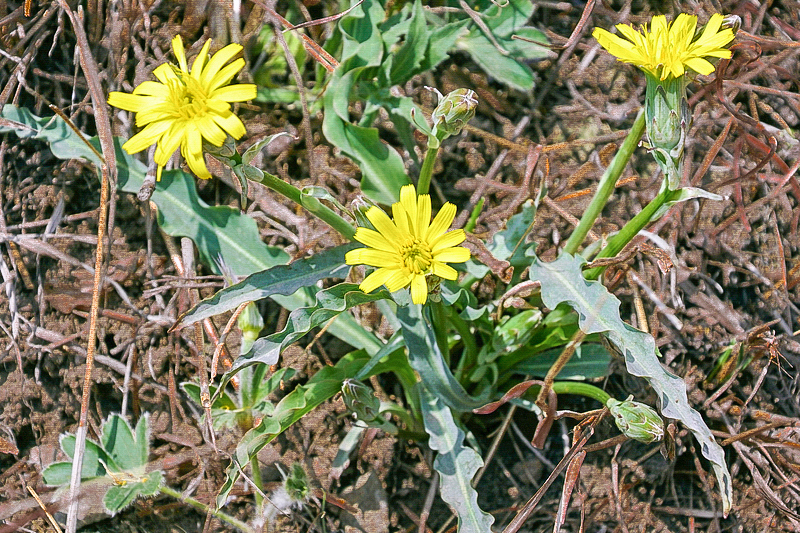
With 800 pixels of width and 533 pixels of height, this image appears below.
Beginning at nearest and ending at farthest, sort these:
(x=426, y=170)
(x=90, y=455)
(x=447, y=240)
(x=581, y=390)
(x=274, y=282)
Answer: (x=447, y=240) → (x=274, y=282) → (x=426, y=170) → (x=581, y=390) → (x=90, y=455)

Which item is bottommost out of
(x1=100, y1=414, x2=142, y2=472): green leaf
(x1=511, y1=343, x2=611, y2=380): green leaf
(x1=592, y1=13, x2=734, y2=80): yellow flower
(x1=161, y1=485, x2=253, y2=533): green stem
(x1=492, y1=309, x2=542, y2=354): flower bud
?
Answer: (x1=161, y1=485, x2=253, y2=533): green stem

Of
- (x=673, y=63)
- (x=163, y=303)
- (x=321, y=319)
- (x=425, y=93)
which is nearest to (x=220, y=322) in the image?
(x=163, y=303)

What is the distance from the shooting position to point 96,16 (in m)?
2.74

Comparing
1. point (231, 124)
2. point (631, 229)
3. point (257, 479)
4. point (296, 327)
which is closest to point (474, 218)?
point (631, 229)

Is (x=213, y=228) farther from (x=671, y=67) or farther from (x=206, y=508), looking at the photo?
(x=671, y=67)

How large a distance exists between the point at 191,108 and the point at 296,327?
67 cm

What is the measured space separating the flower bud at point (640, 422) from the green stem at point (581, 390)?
142mm

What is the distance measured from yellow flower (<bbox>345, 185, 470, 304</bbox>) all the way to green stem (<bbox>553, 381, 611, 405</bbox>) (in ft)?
2.48

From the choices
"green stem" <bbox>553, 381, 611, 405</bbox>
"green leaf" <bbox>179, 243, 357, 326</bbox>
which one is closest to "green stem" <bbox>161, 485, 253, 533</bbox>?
"green leaf" <bbox>179, 243, 357, 326</bbox>

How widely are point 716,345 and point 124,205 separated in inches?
98.6

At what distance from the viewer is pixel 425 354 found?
203 centimetres

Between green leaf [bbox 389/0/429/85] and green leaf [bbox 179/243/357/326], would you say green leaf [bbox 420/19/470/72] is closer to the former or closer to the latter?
green leaf [bbox 389/0/429/85]

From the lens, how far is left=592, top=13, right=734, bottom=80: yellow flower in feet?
5.80

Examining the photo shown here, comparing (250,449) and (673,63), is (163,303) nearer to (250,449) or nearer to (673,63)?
(250,449)
